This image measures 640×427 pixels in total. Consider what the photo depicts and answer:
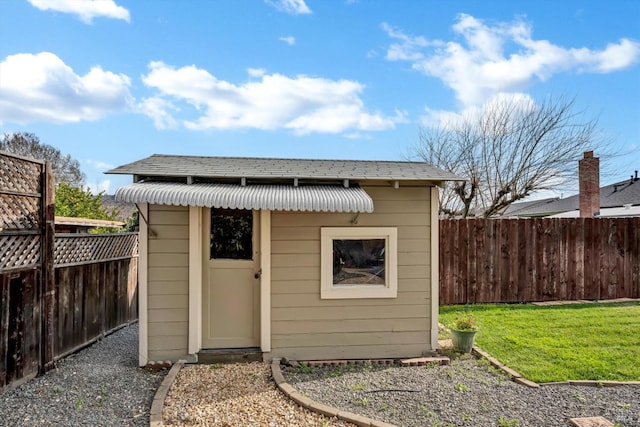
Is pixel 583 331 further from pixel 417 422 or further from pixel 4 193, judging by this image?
pixel 4 193

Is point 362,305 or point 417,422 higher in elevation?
point 362,305

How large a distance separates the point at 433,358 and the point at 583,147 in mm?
15747

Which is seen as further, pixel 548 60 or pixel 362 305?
pixel 548 60

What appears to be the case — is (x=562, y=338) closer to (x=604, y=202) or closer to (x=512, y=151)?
(x=512, y=151)

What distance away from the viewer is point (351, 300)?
6672 millimetres

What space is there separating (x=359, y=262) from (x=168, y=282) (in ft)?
11.1

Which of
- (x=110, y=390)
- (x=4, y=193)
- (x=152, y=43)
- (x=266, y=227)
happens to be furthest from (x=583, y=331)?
(x=152, y=43)

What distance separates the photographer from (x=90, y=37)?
34.9 feet

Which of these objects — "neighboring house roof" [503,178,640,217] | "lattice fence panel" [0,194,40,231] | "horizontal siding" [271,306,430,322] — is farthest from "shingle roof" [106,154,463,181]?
"neighboring house roof" [503,178,640,217]

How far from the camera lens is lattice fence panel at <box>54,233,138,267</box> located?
6520 mm

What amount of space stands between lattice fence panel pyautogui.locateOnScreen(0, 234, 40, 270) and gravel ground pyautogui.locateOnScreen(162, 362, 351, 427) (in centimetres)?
279

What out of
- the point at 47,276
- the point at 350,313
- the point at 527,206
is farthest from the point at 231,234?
the point at 527,206

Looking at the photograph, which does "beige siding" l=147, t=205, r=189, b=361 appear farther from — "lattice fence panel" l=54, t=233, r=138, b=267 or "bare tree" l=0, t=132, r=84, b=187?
"bare tree" l=0, t=132, r=84, b=187

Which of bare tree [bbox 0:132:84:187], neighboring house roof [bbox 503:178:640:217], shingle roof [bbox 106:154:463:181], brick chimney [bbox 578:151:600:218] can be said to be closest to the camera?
shingle roof [bbox 106:154:463:181]
